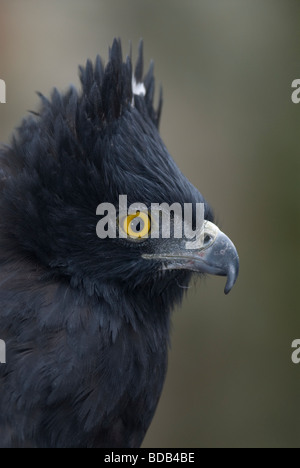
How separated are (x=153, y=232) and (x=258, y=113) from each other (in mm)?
3319

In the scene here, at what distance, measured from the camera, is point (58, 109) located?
2.34 meters

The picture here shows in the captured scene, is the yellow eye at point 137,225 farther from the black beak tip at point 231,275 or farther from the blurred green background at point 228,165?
the blurred green background at point 228,165

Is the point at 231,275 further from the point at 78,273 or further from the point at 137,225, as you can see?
the point at 78,273

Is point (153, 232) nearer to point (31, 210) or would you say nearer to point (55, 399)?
point (31, 210)

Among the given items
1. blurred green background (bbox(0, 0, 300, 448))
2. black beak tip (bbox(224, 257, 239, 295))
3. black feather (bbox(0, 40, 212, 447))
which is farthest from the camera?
blurred green background (bbox(0, 0, 300, 448))

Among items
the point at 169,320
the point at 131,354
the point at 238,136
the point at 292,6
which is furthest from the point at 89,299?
the point at 292,6

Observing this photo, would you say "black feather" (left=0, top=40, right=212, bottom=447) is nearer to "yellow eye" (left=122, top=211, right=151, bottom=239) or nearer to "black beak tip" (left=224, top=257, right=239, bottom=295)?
"yellow eye" (left=122, top=211, right=151, bottom=239)

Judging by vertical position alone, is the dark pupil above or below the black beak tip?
above

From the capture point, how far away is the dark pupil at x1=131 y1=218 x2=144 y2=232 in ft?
7.57

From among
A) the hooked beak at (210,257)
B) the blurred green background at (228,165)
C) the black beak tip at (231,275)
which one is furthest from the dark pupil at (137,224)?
the blurred green background at (228,165)

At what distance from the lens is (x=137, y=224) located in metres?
2.31

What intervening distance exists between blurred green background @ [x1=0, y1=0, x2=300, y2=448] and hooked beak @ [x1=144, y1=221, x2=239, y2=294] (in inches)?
98.3

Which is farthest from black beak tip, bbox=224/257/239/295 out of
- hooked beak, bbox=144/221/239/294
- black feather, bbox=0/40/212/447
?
black feather, bbox=0/40/212/447

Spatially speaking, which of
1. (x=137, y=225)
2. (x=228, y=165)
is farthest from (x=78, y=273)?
(x=228, y=165)
